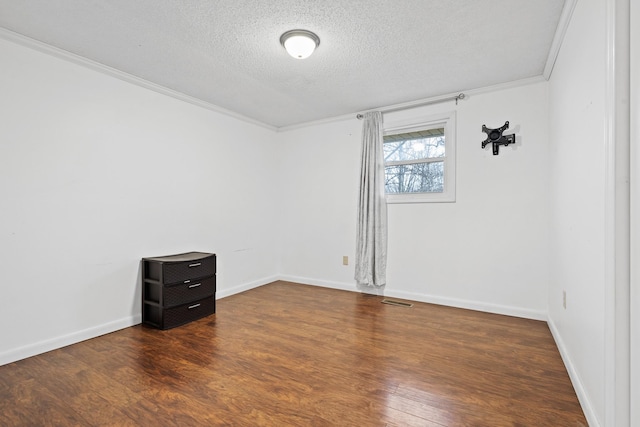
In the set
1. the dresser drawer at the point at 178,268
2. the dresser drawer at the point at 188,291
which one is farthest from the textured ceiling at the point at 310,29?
the dresser drawer at the point at 188,291

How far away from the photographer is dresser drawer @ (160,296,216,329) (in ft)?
9.22

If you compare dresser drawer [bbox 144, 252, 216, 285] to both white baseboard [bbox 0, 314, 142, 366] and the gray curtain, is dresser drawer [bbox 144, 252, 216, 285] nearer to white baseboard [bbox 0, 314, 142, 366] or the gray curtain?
white baseboard [bbox 0, 314, 142, 366]

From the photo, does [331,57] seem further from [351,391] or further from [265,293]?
[265,293]

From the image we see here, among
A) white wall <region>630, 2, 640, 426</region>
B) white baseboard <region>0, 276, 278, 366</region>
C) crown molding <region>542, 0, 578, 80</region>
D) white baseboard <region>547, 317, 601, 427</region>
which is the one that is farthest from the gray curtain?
white wall <region>630, 2, 640, 426</region>

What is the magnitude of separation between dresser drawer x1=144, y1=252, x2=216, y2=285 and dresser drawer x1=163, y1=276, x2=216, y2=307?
0.17 ft

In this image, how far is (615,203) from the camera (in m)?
1.24

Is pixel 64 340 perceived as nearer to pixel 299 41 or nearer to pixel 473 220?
pixel 299 41

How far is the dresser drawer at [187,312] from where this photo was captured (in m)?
2.81

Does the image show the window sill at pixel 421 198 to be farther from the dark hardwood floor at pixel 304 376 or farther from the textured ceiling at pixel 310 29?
the dark hardwood floor at pixel 304 376

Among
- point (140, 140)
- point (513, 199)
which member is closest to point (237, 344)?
point (140, 140)

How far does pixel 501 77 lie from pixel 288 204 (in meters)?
3.11

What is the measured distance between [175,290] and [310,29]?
2.50 metres

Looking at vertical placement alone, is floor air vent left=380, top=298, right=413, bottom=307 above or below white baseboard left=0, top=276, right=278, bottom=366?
above

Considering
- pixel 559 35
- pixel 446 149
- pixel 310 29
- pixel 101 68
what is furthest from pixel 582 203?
pixel 101 68
